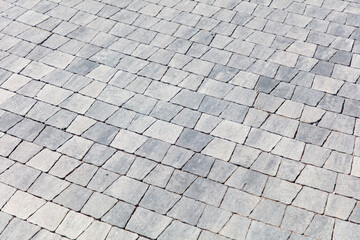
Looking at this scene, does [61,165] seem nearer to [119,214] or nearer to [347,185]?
[119,214]

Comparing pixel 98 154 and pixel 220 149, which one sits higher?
pixel 98 154

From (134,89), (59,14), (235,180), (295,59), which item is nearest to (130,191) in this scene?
(235,180)

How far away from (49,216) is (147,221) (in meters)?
1.18

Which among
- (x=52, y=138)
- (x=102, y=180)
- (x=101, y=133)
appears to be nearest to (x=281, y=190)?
(x=102, y=180)

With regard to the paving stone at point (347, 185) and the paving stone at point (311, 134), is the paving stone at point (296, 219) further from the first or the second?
the paving stone at point (311, 134)

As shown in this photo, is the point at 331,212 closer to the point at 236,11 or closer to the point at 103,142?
the point at 103,142

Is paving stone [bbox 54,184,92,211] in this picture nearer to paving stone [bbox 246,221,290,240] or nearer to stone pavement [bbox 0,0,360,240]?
stone pavement [bbox 0,0,360,240]

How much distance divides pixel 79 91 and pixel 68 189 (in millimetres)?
1836

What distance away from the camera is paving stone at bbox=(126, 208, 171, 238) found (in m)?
5.64

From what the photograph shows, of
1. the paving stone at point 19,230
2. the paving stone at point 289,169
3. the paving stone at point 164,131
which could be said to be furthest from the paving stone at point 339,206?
the paving stone at point 19,230

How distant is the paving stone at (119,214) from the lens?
5734 mm

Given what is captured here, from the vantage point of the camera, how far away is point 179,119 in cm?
695

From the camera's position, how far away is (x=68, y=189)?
6.08 metres

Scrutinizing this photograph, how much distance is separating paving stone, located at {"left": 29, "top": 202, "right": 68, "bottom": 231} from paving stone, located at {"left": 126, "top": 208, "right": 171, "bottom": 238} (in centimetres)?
83
